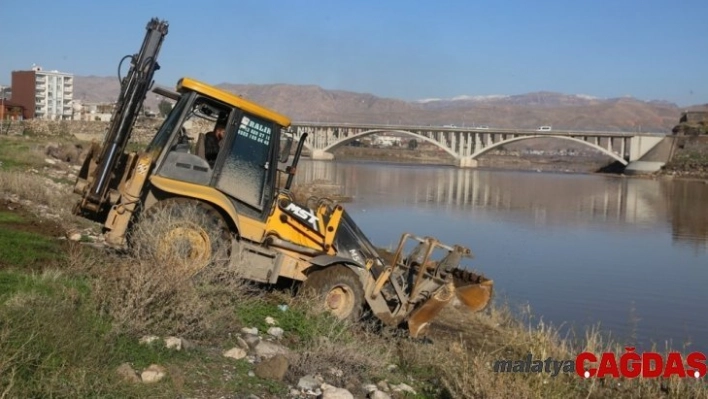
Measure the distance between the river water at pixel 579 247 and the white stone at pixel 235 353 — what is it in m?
7.33

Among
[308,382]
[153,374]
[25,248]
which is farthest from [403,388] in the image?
[25,248]

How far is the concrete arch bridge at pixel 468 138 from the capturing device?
334ft

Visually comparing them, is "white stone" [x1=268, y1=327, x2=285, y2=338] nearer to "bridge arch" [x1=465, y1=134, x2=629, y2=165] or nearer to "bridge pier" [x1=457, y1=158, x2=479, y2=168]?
"bridge arch" [x1=465, y1=134, x2=629, y2=165]

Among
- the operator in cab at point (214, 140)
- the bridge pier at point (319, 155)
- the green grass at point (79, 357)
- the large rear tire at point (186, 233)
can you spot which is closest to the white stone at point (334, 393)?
the green grass at point (79, 357)

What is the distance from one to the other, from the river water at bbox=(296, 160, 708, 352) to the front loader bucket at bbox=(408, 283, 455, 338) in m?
4.53

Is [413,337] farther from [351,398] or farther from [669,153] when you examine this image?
[669,153]

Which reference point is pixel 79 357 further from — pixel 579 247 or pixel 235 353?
pixel 579 247

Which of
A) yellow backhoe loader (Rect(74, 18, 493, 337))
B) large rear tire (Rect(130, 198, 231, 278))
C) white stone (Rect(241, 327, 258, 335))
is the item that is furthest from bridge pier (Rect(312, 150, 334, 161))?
white stone (Rect(241, 327, 258, 335))

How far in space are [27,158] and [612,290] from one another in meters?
17.4

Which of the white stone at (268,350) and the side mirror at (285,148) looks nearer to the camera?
the white stone at (268,350)

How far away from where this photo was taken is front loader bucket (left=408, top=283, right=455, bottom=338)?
9.31 meters

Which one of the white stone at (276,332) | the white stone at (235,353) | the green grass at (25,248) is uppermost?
the green grass at (25,248)

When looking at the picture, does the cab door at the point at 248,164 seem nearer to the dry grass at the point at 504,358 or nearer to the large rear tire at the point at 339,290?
the large rear tire at the point at 339,290

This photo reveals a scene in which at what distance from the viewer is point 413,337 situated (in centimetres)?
946
